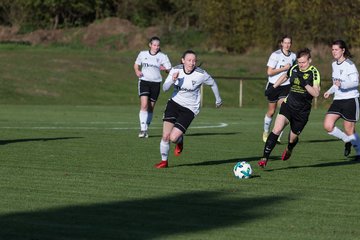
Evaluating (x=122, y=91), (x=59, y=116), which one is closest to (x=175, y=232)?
(x=59, y=116)

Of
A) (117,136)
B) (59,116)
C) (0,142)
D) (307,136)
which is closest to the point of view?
(0,142)

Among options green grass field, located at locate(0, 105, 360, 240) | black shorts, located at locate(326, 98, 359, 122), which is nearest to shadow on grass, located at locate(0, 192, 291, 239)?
green grass field, located at locate(0, 105, 360, 240)

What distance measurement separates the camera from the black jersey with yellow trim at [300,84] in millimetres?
17047

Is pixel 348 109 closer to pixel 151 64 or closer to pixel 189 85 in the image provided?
pixel 189 85

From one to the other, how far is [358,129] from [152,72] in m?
8.39

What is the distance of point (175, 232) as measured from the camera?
10523mm

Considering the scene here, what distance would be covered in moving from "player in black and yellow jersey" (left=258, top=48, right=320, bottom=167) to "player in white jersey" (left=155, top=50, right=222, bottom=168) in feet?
4.16

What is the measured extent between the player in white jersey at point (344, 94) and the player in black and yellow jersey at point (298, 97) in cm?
69

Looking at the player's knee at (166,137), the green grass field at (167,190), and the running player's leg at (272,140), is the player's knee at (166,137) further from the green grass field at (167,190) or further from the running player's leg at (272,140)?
the running player's leg at (272,140)

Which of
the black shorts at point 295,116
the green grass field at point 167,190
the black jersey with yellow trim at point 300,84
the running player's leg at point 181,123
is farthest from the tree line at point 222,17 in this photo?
the running player's leg at point 181,123

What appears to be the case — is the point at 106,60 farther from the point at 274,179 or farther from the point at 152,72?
the point at 274,179

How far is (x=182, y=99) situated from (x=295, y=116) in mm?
1854

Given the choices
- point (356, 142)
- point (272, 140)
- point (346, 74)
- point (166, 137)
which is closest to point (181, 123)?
point (166, 137)

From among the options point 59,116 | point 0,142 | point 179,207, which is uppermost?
point 179,207
